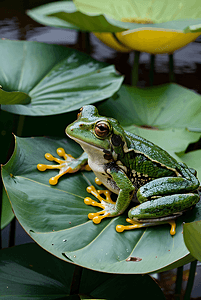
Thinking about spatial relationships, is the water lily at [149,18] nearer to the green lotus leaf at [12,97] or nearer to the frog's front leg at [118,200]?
the green lotus leaf at [12,97]

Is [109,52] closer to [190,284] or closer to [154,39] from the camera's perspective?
[154,39]

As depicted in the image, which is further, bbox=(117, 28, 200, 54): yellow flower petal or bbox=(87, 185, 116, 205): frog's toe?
bbox=(117, 28, 200, 54): yellow flower petal

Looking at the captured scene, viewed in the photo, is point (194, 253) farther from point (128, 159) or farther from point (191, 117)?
point (191, 117)

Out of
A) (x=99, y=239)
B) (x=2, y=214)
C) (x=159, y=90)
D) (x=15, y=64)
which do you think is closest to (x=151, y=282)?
(x=99, y=239)

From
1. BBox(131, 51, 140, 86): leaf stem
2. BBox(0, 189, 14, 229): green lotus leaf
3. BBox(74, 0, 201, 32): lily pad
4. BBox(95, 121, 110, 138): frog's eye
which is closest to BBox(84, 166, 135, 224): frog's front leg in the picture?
BBox(95, 121, 110, 138): frog's eye

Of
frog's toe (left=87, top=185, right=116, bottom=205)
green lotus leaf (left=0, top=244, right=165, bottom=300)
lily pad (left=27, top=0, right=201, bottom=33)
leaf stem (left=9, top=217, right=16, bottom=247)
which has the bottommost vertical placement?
leaf stem (left=9, top=217, right=16, bottom=247)

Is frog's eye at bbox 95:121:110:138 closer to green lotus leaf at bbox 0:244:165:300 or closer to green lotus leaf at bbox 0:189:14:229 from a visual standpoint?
green lotus leaf at bbox 0:244:165:300

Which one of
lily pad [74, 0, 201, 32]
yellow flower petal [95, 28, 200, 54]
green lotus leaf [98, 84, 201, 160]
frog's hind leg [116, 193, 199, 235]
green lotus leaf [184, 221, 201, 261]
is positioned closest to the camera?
green lotus leaf [184, 221, 201, 261]
